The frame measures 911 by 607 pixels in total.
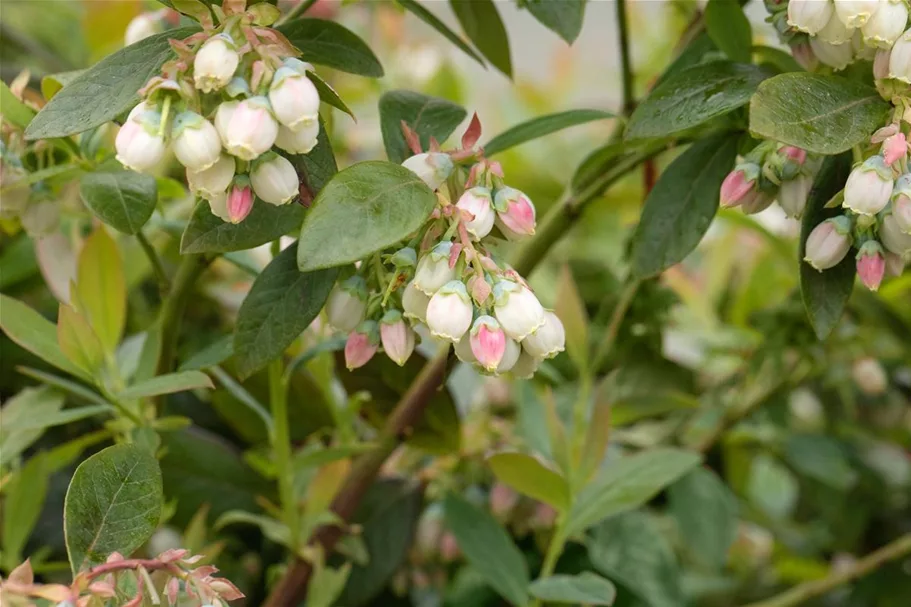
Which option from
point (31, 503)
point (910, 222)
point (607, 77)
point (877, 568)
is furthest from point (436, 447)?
point (607, 77)

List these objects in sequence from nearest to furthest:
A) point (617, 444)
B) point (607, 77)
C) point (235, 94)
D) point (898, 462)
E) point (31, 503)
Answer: point (235, 94)
point (31, 503)
point (617, 444)
point (898, 462)
point (607, 77)

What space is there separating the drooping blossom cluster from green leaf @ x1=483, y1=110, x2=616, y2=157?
0.09 meters

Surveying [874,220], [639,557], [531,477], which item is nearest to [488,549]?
[531,477]

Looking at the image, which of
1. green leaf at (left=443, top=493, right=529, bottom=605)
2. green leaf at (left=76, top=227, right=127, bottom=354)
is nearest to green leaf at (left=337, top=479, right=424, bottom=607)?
green leaf at (left=443, top=493, right=529, bottom=605)

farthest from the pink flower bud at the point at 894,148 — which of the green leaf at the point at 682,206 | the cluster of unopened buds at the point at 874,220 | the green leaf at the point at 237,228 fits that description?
the green leaf at the point at 237,228

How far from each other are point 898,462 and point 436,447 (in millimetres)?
549

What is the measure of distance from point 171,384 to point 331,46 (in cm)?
17

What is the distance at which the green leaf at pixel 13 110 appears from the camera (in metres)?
0.45

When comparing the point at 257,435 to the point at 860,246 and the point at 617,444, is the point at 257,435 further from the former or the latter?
the point at 860,246

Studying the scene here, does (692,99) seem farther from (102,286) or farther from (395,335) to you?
(102,286)

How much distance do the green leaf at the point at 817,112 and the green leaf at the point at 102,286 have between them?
373mm

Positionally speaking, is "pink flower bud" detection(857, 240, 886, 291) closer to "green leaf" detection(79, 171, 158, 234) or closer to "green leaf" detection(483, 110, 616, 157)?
"green leaf" detection(483, 110, 616, 157)

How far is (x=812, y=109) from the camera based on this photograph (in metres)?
0.37

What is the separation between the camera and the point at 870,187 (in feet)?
1.21
